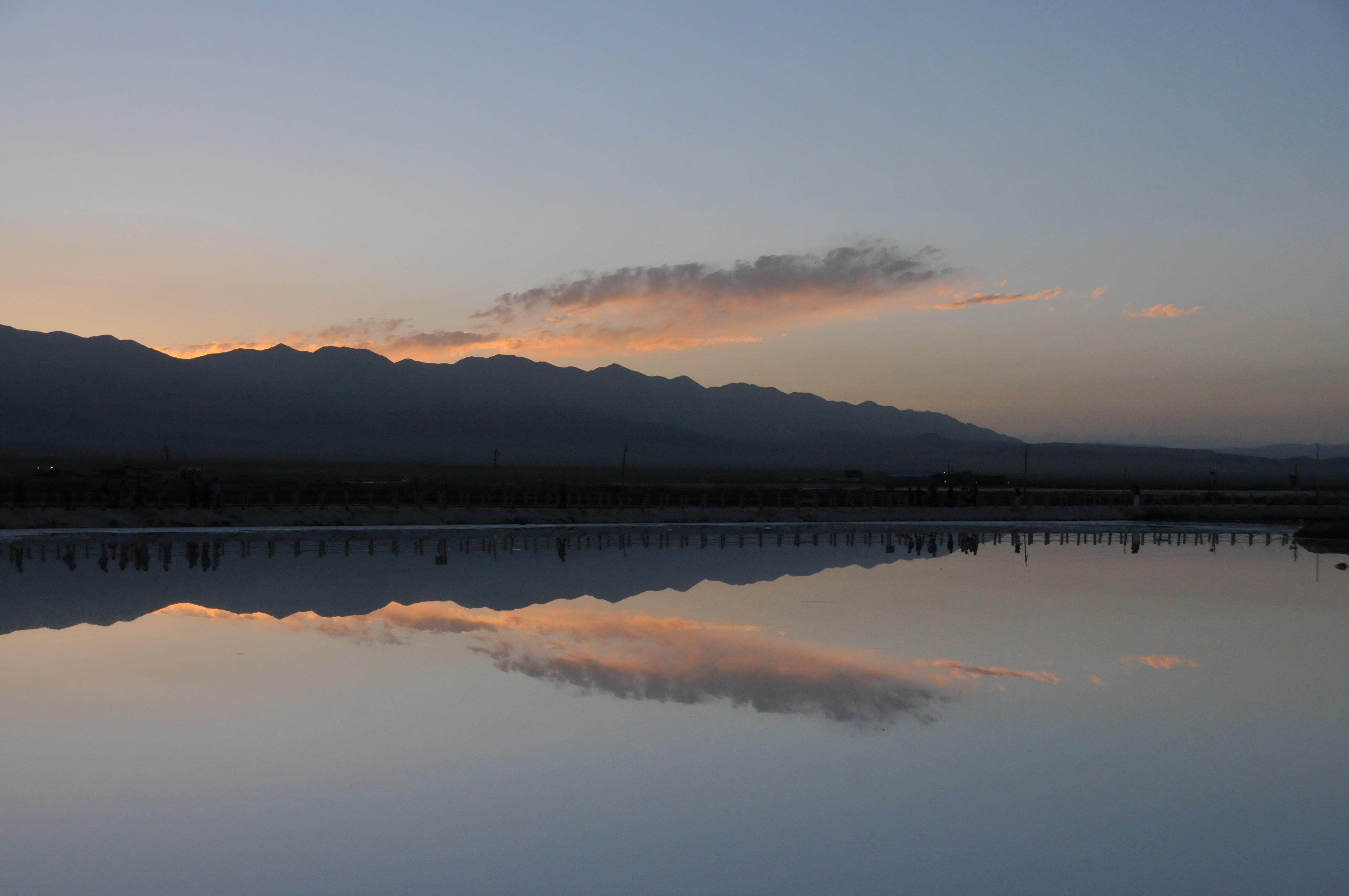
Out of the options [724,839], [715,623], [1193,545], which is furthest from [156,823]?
[1193,545]

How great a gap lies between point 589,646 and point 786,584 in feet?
30.0

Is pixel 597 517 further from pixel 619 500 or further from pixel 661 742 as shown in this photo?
pixel 661 742

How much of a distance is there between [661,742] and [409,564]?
17549 mm

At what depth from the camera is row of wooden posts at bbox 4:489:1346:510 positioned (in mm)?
44125

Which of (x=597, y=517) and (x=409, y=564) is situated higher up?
(x=597, y=517)

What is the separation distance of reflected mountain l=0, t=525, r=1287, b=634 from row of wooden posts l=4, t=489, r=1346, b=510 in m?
8.83

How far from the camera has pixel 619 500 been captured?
59.6 metres

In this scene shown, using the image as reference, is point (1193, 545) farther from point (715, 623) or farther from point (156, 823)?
point (156, 823)

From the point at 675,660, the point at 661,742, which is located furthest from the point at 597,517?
the point at 661,742

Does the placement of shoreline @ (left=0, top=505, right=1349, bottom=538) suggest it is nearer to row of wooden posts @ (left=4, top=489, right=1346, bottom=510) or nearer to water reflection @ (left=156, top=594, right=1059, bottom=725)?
row of wooden posts @ (left=4, top=489, right=1346, bottom=510)

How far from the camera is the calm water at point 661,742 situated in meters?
7.16

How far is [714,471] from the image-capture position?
19112 centimetres

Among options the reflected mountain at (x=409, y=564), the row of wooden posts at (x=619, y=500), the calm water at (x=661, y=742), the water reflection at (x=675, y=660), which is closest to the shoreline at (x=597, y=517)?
the row of wooden posts at (x=619, y=500)

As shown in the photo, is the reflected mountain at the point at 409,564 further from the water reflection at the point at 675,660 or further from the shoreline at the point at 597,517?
the shoreline at the point at 597,517
